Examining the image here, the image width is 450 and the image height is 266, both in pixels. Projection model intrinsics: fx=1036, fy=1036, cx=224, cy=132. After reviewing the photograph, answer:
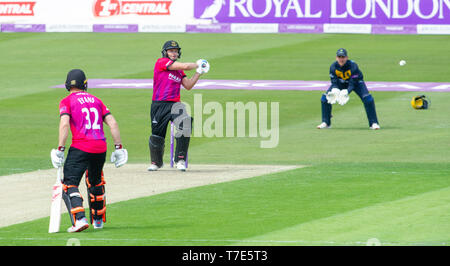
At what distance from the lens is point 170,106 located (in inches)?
645

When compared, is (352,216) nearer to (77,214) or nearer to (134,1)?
(77,214)

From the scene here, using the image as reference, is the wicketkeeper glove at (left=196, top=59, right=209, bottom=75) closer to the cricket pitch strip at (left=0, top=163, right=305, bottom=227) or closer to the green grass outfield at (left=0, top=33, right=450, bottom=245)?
the cricket pitch strip at (left=0, top=163, right=305, bottom=227)

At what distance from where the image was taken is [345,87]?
2188cm

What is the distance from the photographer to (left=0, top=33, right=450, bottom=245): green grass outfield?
11.1m

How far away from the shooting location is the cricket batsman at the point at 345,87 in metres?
21.5

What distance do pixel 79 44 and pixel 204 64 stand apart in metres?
25.4

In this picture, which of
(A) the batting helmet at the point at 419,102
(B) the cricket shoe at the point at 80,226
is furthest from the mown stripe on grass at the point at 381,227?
(A) the batting helmet at the point at 419,102

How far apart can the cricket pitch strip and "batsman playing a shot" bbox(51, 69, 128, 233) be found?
1.05 meters

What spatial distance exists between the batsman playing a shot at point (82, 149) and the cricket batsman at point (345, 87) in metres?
10.6

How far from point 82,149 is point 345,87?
1134 centimetres

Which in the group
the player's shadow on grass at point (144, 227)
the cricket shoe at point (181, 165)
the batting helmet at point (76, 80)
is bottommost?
the player's shadow on grass at point (144, 227)

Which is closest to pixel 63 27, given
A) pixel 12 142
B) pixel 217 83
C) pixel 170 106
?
pixel 217 83

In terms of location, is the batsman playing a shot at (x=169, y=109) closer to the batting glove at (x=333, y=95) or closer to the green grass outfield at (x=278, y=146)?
the green grass outfield at (x=278, y=146)
